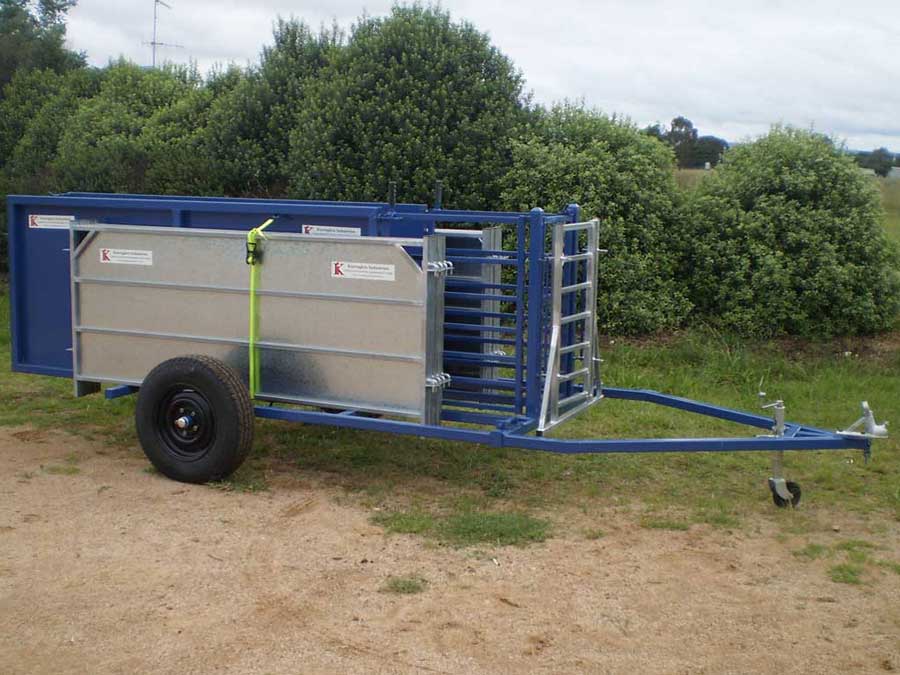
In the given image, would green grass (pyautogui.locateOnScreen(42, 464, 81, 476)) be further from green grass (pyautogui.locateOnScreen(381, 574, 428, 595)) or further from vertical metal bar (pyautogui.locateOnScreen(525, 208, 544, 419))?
vertical metal bar (pyautogui.locateOnScreen(525, 208, 544, 419))

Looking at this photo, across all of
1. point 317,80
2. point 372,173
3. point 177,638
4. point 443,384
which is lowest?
point 177,638

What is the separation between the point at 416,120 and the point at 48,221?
5.04 metres

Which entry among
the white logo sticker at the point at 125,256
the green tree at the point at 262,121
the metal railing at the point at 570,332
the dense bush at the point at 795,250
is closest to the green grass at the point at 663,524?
the metal railing at the point at 570,332

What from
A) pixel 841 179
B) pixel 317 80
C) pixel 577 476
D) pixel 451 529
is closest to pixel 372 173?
pixel 317 80

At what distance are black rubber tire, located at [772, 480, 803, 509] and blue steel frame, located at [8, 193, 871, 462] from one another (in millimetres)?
350

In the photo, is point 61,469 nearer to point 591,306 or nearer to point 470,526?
point 470,526

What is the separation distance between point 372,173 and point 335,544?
665cm

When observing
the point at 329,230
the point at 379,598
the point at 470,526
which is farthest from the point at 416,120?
the point at 379,598

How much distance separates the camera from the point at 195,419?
658cm

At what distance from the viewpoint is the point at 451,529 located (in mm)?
5922

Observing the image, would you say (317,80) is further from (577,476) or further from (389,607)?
(389,607)

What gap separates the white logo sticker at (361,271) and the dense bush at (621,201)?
5.00 metres

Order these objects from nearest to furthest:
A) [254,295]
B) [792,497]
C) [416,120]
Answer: [792,497] → [254,295] → [416,120]

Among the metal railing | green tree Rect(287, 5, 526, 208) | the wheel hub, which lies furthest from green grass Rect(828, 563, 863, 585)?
green tree Rect(287, 5, 526, 208)
